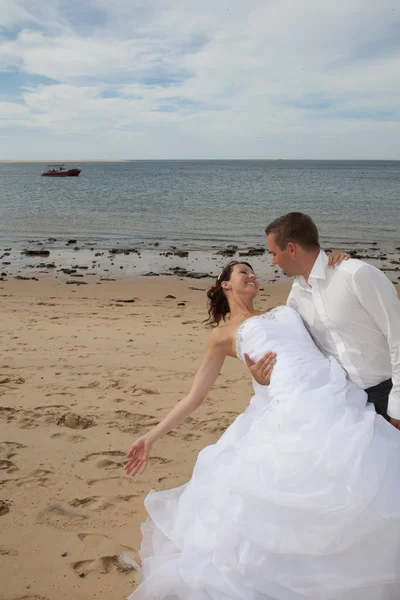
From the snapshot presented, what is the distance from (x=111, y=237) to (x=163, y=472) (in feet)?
65.6

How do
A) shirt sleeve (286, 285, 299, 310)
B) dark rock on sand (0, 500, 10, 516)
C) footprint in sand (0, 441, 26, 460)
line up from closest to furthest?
shirt sleeve (286, 285, 299, 310) → dark rock on sand (0, 500, 10, 516) → footprint in sand (0, 441, 26, 460)

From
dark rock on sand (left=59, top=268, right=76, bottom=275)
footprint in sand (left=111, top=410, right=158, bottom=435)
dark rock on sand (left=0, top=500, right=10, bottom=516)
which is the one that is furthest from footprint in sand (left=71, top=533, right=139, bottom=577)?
dark rock on sand (left=59, top=268, right=76, bottom=275)

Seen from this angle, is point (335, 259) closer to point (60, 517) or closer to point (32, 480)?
point (60, 517)

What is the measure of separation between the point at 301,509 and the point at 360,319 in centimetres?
110

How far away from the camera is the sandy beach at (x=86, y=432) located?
11.7 ft

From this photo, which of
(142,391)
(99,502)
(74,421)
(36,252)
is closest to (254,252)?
(36,252)

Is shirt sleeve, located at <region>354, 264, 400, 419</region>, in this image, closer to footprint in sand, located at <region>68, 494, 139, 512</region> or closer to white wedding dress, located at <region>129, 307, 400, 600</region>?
white wedding dress, located at <region>129, 307, 400, 600</region>

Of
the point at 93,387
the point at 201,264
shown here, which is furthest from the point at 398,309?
the point at 201,264

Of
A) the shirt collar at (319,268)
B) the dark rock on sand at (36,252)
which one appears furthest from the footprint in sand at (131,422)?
the dark rock on sand at (36,252)

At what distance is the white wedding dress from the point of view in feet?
8.84

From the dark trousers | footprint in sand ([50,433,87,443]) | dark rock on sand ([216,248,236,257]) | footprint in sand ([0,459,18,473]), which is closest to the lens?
the dark trousers

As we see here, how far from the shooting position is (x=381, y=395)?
3.26 metres

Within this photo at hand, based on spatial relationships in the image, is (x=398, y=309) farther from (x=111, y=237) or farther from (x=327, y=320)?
(x=111, y=237)

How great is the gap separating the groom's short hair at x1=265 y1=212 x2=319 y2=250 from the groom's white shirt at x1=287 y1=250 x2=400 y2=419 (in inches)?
4.8
